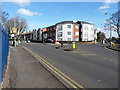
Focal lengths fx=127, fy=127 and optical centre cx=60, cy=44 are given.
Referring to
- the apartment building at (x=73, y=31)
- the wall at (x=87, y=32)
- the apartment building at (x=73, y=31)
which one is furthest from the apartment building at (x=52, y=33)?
the wall at (x=87, y=32)

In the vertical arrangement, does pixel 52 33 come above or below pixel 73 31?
below

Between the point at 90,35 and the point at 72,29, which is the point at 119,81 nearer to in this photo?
the point at 72,29

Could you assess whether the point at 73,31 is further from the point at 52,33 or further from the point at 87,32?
the point at 52,33

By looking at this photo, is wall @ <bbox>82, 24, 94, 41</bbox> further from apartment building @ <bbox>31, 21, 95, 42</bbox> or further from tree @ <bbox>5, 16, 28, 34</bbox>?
tree @ <bbox>5, 16, 28, 34</bbox>

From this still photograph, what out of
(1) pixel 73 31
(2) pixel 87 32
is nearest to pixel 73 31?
(1) pixel 73 31

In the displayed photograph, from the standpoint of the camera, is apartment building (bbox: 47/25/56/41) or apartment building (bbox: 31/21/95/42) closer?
apartment building (bbox: 31/21/95/42)

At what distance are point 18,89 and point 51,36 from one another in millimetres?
69345

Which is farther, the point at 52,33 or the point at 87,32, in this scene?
the point at 52,33

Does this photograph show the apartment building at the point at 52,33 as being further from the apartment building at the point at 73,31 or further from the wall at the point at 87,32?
the wall at the point at 87,32

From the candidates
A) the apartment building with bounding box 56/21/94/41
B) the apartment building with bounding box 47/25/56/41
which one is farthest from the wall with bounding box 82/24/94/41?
the apartment building with bounding box 47/25/56/41

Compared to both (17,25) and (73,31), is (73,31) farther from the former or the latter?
(17,25)

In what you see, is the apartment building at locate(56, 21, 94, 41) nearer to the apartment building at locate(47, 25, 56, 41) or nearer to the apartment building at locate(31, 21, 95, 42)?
the apartment building at locate(31, 21, 95, 42)

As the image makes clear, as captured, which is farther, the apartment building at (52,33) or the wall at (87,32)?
the apartment building at (52,33)

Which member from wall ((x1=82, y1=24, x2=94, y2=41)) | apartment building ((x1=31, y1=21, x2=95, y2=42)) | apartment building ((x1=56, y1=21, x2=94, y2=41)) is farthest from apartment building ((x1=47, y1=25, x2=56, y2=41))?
wall ((x1=82, y1=24, x2=94, y2=41))
